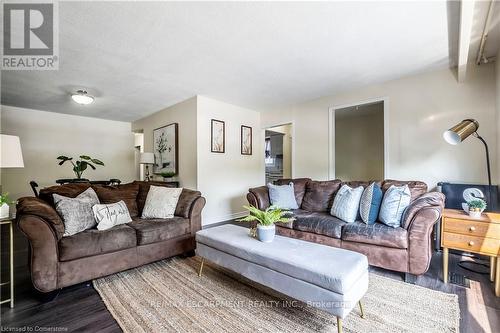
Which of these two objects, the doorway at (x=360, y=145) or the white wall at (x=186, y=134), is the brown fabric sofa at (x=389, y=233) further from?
the doorway at (x=360, y=145)

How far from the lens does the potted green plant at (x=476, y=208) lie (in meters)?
2.04

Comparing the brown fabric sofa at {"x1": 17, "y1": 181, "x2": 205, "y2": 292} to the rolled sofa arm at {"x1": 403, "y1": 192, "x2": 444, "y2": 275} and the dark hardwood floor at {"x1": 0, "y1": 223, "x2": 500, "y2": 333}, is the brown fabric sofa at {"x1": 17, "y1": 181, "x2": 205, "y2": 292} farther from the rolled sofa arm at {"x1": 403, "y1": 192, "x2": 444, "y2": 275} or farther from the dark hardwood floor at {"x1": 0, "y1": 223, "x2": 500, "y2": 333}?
the rolled sofa arm at {"x1": 403, "y1": 192, "x2": 444, "y2": 275}

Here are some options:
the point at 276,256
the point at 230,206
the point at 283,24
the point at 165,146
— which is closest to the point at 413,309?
the point at 276,256

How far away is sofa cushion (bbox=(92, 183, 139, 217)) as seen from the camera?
282 centimetres

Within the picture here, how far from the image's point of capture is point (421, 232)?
2135mm

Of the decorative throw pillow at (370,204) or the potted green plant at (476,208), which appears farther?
the decorative throw pillow at (370,204)

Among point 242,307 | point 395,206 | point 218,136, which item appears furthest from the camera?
point 218,136

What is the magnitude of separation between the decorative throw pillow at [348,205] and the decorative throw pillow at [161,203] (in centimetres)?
210

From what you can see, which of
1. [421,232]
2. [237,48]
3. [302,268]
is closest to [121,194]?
[237,48]

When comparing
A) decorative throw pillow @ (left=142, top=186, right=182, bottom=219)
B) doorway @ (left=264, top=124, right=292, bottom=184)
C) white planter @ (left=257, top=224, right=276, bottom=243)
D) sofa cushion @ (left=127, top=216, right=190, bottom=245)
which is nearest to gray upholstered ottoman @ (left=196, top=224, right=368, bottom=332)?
white planter @ (left=257, top=224, right=276, bottom=243)

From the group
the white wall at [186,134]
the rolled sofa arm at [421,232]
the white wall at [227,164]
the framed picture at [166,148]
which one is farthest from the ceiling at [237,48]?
the rolled sofa arm at [421,232]

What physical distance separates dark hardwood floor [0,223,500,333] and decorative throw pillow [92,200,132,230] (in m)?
0.58

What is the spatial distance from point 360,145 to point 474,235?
4.46 metres

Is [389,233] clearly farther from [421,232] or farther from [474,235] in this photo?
[474,235]
